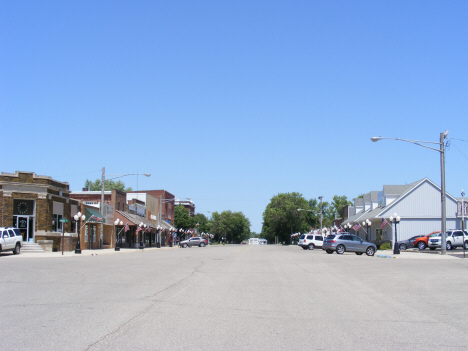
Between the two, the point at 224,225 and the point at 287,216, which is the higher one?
the point at 287,216

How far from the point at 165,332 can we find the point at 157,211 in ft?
268

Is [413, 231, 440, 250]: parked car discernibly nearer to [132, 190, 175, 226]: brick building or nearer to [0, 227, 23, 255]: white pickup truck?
[0, 227, 23, 255]: white pickup truck

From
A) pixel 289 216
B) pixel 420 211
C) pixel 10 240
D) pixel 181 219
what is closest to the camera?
pixel 10 240

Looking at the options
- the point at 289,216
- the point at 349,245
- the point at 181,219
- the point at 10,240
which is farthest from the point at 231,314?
the point at 289,216

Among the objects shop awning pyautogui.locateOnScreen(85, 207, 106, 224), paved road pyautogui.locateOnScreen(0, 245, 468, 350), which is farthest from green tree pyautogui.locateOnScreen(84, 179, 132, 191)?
paved road pyautogui.locateOnScreen(0, 245, 468, 350)

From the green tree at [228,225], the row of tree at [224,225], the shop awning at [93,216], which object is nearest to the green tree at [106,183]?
the row of tree at [224,225]

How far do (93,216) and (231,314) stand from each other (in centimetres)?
4445

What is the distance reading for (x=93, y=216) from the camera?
51.4m

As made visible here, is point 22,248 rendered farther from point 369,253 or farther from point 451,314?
point 451,314

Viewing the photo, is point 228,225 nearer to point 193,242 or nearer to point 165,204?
point 165,204

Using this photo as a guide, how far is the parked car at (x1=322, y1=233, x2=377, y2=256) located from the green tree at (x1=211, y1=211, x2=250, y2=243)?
127493 mm

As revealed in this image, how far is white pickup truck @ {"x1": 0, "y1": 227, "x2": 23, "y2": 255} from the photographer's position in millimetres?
32875

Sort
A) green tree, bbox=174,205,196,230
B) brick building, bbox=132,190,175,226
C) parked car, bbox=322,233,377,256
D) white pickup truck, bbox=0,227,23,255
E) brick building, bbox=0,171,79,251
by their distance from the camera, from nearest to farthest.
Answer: white pickup truck, bbox=0,227,23,255 → parked car, bbox=322,233,377,256 → brick building, bbox=0,171,79,251 → brick building, bbox=132,190,175,226 → green tree, bbox=174,205,196,230

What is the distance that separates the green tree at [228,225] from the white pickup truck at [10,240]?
13208 cm
